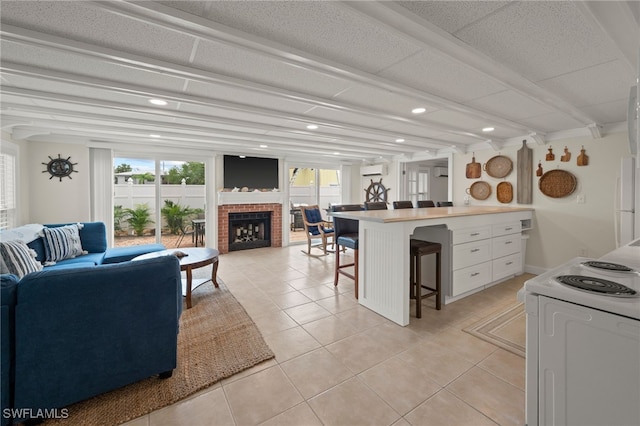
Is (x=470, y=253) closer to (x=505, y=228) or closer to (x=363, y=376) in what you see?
(x=505, y=228)

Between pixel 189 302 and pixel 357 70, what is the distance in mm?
2780

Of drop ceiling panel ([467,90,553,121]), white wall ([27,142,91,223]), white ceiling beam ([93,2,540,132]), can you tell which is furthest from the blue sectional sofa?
white wall ([27,142,91,223])

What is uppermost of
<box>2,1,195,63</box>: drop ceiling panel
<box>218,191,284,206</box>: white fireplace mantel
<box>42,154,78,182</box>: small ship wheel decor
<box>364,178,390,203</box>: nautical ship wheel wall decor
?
<box>2,1,195,63</box>: drop ceiling panel

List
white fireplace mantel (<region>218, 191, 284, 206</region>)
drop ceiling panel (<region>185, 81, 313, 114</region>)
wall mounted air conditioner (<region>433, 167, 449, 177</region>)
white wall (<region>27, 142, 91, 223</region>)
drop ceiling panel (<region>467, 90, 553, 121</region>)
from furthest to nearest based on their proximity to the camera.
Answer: wall mounted air conditioner (<region>433, 167, 449, 177</region>) → white fireplace mantel (<region>218, 191, 284, 206</region>) → white wall (<region>27, 142, 91, 223</region>) → drop ceiling panel (<region>467, 90, 553, 121</region>) → drop ceiling panel (<region>185, 81, 313, 114</region>)

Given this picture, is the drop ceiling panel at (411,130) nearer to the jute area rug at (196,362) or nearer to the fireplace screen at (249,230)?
the jute area rug at (196,362)

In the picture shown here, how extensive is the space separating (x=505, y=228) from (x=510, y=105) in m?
1.56

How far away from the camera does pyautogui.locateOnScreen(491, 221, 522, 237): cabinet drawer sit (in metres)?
3.31

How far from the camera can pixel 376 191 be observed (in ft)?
23.0

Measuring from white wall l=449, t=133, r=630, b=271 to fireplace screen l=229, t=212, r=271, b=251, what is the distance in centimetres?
488

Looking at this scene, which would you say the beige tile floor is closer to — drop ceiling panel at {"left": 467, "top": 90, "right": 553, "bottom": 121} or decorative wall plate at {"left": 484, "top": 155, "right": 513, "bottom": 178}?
drop ceiling panel at {"left": 467, "top": 90, "right": 553, "bottom": 121}

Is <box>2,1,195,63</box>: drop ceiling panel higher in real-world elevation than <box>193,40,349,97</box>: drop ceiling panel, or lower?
lower

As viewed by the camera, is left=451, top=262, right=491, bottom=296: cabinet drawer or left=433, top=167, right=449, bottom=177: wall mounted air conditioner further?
left=433, top=167, right=449, bottom=177: wall mounted air conditioner

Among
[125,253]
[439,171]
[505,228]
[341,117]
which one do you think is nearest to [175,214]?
[125,253]

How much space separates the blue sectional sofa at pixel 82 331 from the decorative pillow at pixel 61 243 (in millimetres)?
2229
